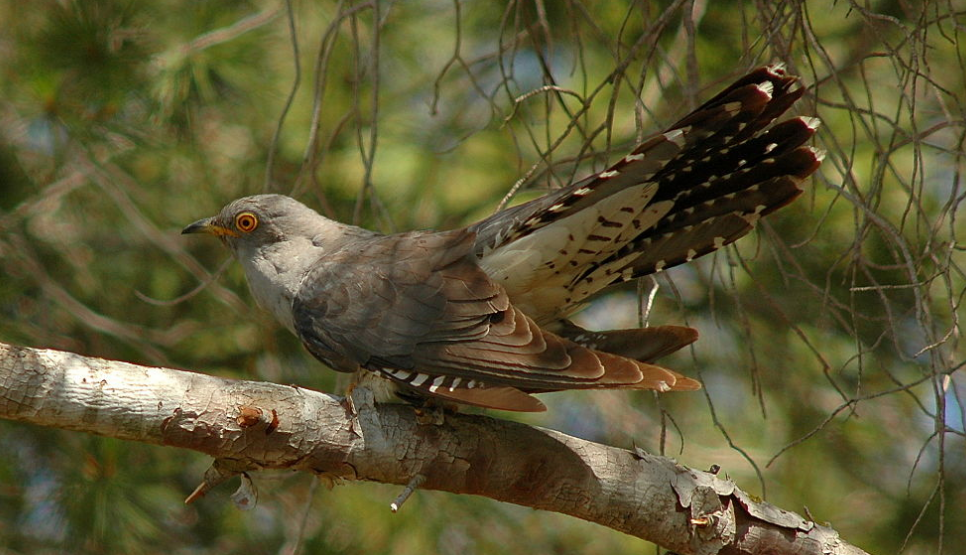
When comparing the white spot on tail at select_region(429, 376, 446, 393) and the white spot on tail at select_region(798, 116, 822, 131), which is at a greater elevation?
the white spot on tail at select_region(798, 116, 822, 131)

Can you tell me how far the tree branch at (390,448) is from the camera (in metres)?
2.27

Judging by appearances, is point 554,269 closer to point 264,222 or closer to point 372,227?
point 264,222

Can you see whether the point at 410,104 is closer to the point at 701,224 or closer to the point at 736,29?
the point at 736,29

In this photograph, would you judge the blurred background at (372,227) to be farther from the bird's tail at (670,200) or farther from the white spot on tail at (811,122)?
the white spot on tail at (811,122)

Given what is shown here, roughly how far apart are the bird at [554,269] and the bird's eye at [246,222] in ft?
0.91

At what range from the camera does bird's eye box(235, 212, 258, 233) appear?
3.69 metres

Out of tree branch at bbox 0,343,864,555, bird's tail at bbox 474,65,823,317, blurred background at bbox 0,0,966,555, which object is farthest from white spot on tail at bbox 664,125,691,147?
blurred background at bbox 0,0,966,555

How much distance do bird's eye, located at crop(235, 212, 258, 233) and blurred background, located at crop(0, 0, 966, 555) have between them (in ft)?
1.55

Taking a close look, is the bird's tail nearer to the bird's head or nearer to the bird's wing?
the bird's wing

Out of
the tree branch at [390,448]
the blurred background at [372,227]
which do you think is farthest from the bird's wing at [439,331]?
the blurred background at [372,227]

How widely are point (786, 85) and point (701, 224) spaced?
547 millimetres

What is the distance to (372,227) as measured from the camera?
523cm

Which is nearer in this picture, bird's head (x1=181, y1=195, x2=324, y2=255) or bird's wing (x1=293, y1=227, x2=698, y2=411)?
bird's wing (x1=293, y1=227, x2=698, y2=411)

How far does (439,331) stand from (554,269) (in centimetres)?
44
